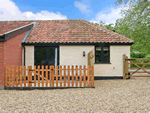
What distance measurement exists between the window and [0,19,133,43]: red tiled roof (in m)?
0.81

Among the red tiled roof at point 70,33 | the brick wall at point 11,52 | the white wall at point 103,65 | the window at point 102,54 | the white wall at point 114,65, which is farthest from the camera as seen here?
the window at point 102,54

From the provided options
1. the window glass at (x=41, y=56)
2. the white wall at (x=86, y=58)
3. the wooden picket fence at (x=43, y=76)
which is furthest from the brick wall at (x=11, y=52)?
the window glass at (x=41, y=56)

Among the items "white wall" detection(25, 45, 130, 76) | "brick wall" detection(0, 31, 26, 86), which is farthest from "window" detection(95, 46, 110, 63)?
"brick wall" detection(0, 31, 26, 86)

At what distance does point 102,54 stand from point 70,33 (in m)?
3.48

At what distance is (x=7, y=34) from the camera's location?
9047 millimetres

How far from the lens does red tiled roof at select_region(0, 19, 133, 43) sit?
40.8ft

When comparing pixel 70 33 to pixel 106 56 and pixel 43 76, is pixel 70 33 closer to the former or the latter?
pixel 106 56

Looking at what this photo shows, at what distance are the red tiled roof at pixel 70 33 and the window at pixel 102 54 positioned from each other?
81 centimetres

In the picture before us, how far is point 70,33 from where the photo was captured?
13352 millimetres

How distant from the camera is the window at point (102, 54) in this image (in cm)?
1293

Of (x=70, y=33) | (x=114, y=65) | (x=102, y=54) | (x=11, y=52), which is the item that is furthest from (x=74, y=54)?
(x=11, y=52)

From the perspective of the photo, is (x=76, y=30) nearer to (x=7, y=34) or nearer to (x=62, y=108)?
(x=7, y=34)

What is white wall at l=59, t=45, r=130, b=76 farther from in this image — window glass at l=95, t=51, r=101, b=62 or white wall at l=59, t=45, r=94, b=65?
window glass at l=95, t=51, r=101, b=62

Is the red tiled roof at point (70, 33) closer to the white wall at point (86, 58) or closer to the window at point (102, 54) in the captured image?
the white wall at point (86, 58)
